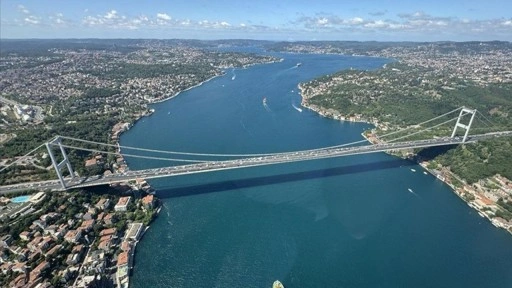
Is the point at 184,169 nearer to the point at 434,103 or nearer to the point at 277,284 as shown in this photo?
the point at 277,284

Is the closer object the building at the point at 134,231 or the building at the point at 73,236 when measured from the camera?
the building at the point at 73,236

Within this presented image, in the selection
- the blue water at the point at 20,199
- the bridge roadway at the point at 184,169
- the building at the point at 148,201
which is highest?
the bridge roadway at the point at 184,169

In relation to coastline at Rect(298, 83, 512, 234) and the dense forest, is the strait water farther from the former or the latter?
the dense forest

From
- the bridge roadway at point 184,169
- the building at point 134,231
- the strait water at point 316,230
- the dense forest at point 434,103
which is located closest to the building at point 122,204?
the bridge roadway at point 184,169

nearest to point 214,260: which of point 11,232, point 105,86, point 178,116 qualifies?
point 11,232

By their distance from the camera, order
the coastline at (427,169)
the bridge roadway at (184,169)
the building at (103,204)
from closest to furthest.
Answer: the building at (103,204)
the coastline at (427,169)
the bridge roadway at (184,169)

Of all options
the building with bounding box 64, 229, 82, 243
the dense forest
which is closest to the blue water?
the building with bounding box 64, 229, 82, 243

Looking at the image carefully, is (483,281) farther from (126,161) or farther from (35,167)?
(35,167)

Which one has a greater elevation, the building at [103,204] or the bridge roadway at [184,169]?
the bridge roadway at [184,169]

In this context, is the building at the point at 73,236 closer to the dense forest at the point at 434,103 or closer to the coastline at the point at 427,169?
the coastline at the point at 427,169

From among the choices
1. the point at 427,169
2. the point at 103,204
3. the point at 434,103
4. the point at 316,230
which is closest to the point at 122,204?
the point at 103,204
